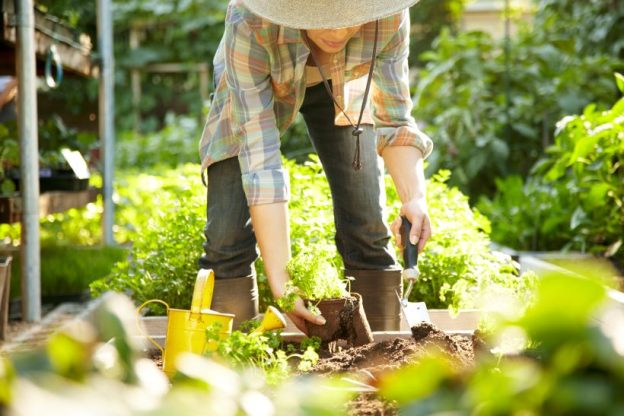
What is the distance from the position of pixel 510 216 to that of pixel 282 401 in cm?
386

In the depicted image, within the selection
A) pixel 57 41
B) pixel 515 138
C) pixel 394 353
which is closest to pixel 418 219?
pixel 394 353

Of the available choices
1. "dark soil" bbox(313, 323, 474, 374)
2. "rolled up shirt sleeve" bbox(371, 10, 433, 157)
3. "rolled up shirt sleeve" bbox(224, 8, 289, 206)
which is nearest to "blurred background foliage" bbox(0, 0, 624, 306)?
"rolled up shirt sleeve" bbox(371, 10, 433, 157)

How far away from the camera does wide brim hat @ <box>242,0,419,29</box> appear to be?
6.59 ft

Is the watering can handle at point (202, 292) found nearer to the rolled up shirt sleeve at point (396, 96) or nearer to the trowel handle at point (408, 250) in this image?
the trowel handle at point (408, 250)

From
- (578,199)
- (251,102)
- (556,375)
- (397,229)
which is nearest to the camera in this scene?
(556,375)

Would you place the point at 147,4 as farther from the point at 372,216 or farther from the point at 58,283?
the point at 372,216

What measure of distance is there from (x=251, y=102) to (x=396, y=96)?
0.44 meters

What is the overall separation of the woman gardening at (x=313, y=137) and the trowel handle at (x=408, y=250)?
0.02 m

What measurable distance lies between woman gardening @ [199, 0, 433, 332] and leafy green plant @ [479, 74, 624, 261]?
1.24 metres

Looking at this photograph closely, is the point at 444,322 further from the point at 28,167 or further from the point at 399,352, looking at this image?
the point at 28,167

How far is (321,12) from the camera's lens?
6.63ft

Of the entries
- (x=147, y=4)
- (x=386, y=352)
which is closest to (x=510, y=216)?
(x=386, y=352)

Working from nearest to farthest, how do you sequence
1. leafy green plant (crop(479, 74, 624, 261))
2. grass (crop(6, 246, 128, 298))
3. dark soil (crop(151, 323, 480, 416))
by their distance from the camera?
dark soil (crop(151, 323, 480, 416)) < leafy green plant (crop(479, 74, 624, 261)) < grass (crop(6, 246, 128, 298))

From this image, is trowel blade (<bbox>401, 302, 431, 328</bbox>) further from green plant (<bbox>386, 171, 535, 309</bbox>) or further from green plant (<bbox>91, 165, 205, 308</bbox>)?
green plant (<bbox>91, 165, 205, 308</bbox>)
